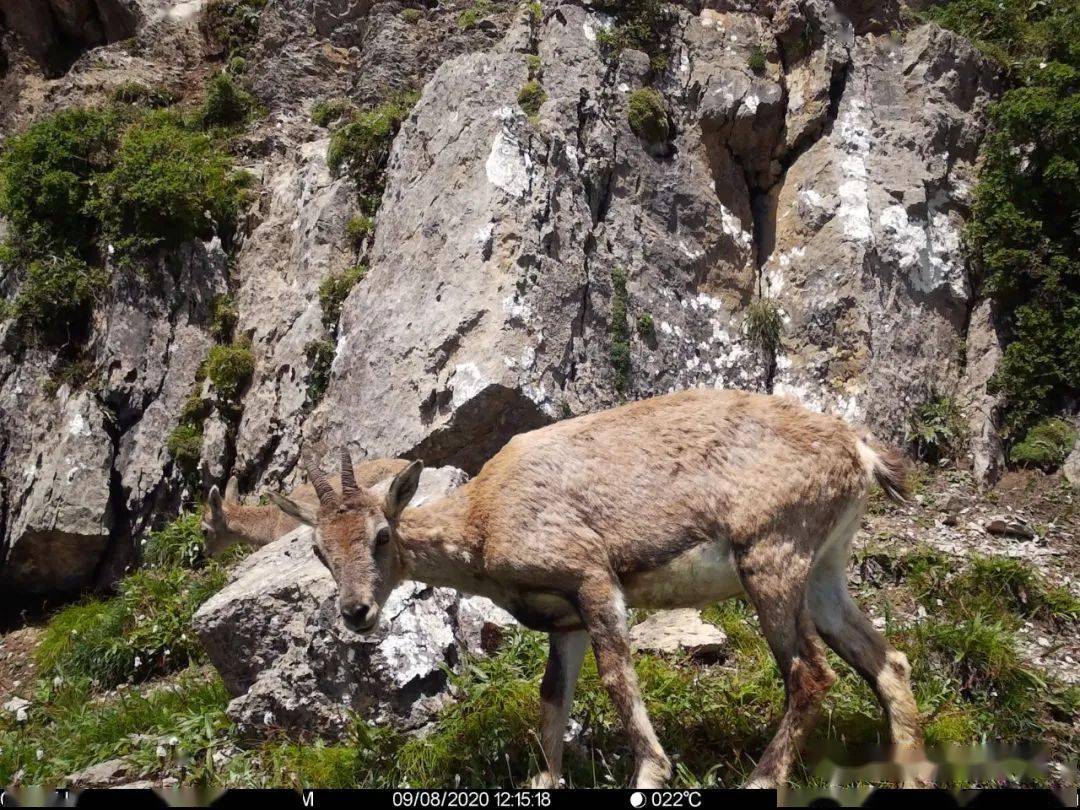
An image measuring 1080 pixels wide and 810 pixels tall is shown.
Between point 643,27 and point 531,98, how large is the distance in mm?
2917

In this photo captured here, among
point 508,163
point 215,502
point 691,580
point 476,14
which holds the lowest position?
point 215,502

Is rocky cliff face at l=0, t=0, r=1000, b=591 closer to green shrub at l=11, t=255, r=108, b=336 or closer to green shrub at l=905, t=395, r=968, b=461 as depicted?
green shrub at l=905, t=395, r=968, b=461

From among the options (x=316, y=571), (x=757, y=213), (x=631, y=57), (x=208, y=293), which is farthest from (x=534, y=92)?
(x=316, y=571)

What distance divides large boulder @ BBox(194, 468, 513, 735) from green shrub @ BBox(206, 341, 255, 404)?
6.74 m

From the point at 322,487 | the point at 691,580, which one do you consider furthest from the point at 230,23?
the point at 691,580

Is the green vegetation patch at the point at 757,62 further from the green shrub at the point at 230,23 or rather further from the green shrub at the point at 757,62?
the green shrub at the point at 230,23

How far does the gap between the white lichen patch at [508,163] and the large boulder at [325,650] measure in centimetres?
659

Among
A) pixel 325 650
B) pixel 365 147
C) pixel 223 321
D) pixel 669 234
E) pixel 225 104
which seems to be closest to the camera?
pixel 325 650

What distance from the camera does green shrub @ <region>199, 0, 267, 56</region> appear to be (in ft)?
68.9

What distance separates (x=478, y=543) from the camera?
664cm

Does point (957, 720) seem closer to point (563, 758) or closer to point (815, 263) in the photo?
point (563, 758)

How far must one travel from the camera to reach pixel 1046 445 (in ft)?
38.5

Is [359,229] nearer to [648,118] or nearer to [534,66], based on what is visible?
[534,66]

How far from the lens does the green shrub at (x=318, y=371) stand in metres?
13.6
